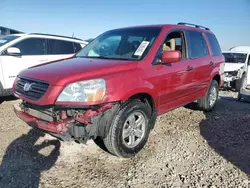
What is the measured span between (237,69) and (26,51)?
8.45 m

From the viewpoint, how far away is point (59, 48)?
718 centimetres

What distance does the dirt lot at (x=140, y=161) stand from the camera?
2.89 m

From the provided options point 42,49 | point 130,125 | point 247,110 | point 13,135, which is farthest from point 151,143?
point 42,49

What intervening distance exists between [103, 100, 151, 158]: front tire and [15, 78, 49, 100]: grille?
98cm

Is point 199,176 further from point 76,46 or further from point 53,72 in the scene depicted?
point 76,46

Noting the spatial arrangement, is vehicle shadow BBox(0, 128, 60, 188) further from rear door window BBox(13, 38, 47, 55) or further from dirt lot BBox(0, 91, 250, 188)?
rear door window BBox(13, 38, 47, 55)

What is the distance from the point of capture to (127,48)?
13.1ft

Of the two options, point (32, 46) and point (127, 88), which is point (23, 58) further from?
point (127, 88)

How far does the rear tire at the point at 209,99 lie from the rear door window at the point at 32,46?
442cm

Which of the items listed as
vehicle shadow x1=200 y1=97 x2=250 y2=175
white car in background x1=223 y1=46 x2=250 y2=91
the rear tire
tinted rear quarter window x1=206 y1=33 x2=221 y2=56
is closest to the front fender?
vehicle shadow x1=200 y1=97 x2=250 y2=175

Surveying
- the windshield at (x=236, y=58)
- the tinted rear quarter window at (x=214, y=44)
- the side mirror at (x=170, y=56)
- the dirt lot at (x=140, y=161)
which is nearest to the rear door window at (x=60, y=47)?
the dirt lot at (x=140, y=161)

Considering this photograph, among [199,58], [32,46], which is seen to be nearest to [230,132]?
[199,58]

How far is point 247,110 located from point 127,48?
13.3 feet

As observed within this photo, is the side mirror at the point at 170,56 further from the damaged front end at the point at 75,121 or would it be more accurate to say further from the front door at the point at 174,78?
the damaged front end at the point at 75,121
